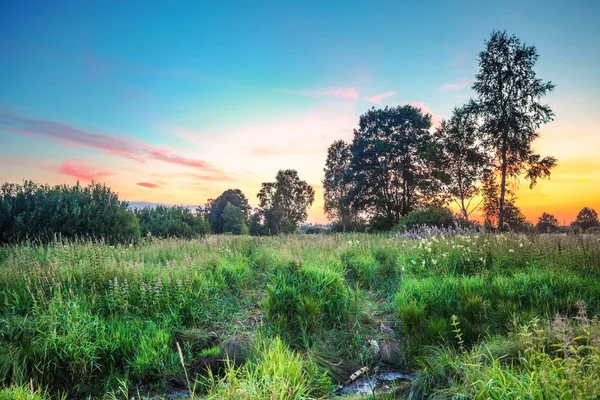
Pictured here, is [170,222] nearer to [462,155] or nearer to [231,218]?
[462,155]

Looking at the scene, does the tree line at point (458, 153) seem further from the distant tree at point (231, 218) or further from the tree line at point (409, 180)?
the distant tree at point (231, 218)

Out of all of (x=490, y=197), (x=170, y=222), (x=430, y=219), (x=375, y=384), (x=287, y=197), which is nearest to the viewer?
(x=375, y=384)

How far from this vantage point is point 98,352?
4.60 meters

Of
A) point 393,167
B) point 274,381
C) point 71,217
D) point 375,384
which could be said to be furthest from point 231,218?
point 274,381

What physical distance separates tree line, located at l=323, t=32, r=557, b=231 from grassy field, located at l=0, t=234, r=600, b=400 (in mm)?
10100

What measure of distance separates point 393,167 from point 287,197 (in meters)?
19.4

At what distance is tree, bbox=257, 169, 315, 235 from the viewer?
148ft

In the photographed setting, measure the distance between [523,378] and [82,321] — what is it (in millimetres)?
5696

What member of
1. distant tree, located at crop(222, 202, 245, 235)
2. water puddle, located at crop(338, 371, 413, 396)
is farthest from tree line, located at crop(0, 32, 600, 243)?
distant tree, located at crop(222, 202, 245, 235)

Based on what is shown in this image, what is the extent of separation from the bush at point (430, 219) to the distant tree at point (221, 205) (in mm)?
34152

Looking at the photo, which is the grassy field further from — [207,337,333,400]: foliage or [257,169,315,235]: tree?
[257,169,315,235]: tree

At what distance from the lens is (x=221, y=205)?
54.2 m

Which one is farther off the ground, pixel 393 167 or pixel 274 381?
pixel 393 167

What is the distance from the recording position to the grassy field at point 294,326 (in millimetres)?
3539
